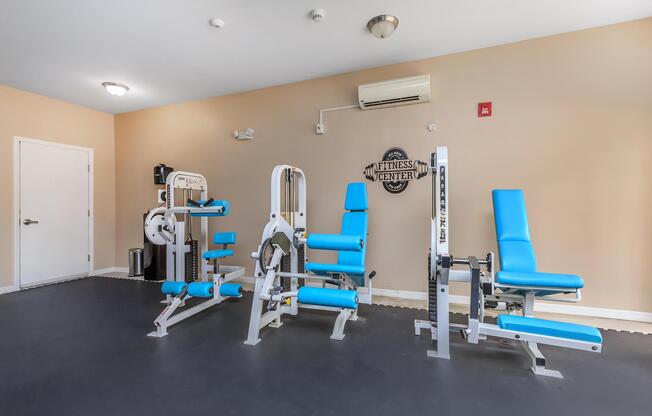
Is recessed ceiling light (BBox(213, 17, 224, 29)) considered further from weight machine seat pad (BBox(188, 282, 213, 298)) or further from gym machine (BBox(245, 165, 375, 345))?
weight machine seat pad (BBox(188, 282, 213, 298))

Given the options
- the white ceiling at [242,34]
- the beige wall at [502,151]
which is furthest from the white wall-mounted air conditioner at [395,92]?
the white ceiling at [242,34]

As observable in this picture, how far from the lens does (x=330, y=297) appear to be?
8.16ft

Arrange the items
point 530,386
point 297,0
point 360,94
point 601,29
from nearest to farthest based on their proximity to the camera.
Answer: point 530,386, point 297,0, point 601,29, point 360,94

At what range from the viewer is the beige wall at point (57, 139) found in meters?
4.23

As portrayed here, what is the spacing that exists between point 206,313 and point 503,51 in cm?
448

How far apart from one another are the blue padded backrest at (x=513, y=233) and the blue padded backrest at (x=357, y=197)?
1.28 m

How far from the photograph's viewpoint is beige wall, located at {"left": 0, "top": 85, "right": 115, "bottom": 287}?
4.23 meters

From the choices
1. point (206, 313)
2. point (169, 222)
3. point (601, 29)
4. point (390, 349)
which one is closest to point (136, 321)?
point (206, 313)

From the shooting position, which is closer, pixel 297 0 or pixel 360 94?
pixel 297 0

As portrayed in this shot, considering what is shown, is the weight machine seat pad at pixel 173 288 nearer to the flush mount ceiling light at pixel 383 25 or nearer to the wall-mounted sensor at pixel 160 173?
the wall-mounted sensor at pixel 160 173

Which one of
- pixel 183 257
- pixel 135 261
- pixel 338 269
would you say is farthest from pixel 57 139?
pixel 338 269

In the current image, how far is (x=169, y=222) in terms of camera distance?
3420 mm

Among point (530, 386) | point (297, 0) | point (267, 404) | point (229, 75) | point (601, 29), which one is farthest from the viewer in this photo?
point (229, 75)

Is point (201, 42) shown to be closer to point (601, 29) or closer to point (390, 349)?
point (390, 349)
